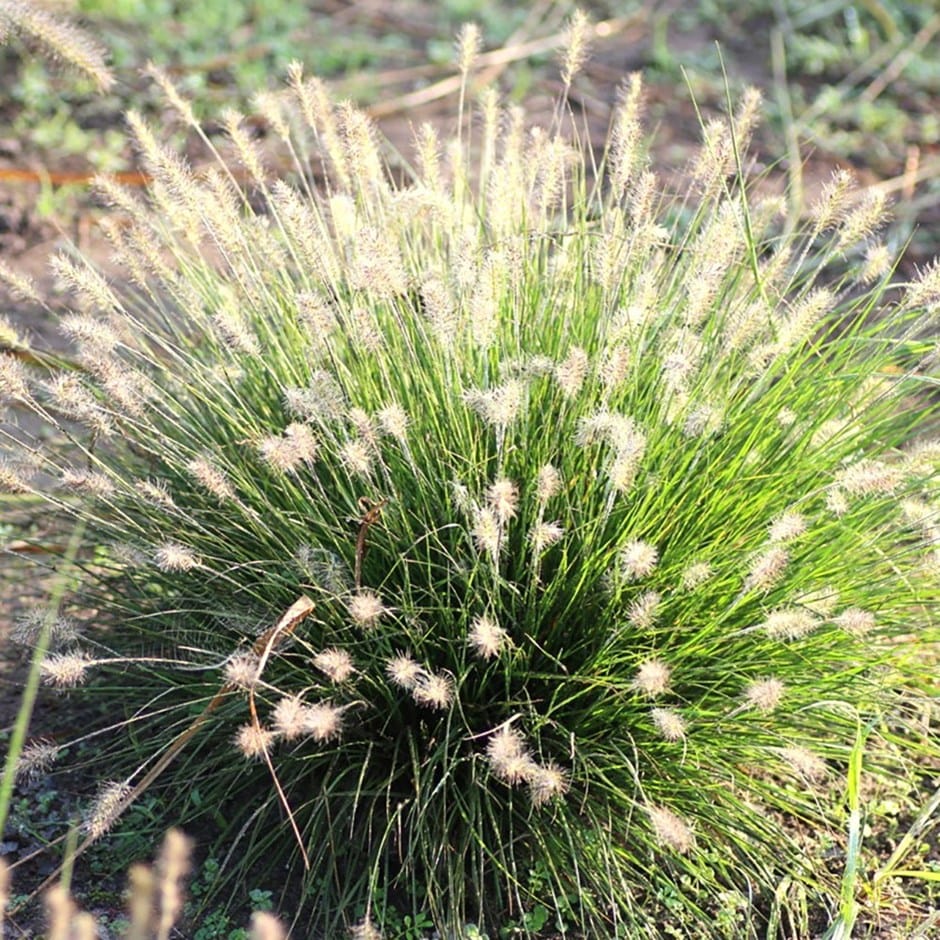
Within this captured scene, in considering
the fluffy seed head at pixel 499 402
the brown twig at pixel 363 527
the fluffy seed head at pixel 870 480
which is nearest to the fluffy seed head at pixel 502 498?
the fluffy seed head at pixel 499 402

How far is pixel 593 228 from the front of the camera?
3398 mm

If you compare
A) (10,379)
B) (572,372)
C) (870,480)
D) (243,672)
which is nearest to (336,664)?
(243,672)

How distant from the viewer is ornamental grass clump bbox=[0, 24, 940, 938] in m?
2.42

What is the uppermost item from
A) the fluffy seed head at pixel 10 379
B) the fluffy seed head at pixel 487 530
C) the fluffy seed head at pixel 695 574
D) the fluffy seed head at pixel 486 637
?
the fluffy seed head at pixel 10 379

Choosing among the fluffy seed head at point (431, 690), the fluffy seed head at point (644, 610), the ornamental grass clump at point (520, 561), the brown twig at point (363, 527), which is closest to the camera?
the fluffy seed head at point (431, 690)

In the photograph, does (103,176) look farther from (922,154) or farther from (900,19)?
(900,19)

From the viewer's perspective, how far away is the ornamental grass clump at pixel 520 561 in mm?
2416

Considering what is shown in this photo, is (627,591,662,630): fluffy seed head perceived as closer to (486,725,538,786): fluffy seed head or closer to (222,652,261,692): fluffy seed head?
(486,725,538,786): fluffy seed head

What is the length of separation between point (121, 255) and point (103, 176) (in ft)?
0.58

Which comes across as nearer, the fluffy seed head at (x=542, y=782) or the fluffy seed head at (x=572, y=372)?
the fluffy seed head at (x=542, y=782)

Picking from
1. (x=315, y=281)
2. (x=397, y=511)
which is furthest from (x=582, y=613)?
(x=315, y=281)

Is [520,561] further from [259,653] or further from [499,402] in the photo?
[259,653]

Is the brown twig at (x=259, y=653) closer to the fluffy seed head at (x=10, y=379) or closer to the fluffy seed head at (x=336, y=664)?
the fluffy seed head at (x=336, y=664)

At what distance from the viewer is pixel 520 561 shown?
2498 mm
